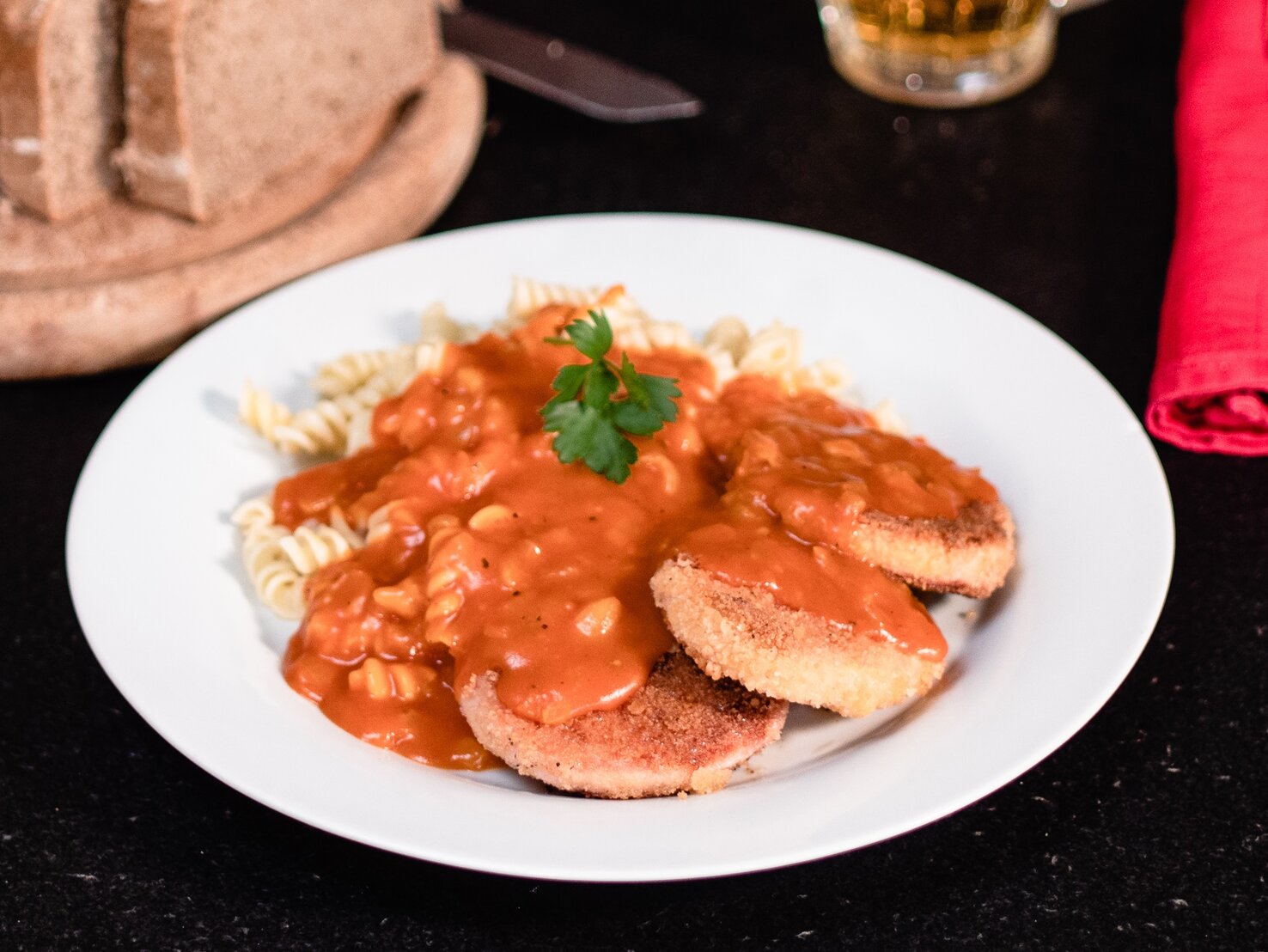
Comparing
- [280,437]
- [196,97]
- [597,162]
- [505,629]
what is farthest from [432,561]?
[597,162]

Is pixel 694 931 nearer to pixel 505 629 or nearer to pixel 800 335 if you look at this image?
pixel 505 629

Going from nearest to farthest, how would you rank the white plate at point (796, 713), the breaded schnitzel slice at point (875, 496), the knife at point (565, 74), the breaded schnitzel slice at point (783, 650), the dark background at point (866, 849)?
the white plate at point (796, 713) < the dark background at point (866, 849) < the breaded schnitzel slice at point (783, 650) < the breaded schnitzel slice at point (875, 496) < the knife at point (565, 74)

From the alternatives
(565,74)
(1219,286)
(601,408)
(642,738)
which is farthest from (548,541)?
(565,74)

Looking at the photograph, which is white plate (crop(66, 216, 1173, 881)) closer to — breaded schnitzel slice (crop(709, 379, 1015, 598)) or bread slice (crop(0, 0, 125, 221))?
breaded schnitzel slice (crop(709, 379, 1015, 598))

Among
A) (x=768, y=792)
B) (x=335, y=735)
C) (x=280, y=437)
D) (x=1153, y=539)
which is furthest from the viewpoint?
(x=280, y=437)

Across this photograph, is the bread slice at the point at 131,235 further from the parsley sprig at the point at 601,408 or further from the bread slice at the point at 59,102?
the parsley sprig at the point at 601,408

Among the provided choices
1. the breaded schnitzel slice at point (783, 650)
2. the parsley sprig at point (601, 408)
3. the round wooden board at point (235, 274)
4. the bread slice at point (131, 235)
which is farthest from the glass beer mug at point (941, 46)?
the breaded schnitzel slice at point (783, 650)

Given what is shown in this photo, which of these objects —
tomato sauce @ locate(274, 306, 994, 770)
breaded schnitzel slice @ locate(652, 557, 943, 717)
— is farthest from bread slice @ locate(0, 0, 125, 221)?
breaded schnitzel slice @ locate(652, 557, 943, 717)
